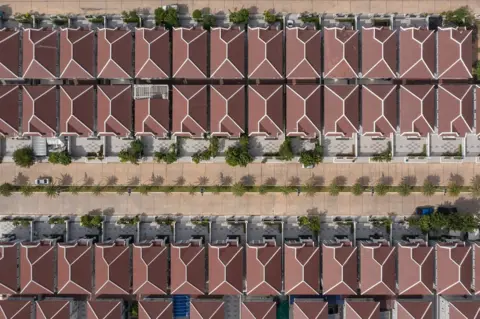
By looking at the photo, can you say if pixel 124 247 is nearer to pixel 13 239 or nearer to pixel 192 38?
pixel 13 239

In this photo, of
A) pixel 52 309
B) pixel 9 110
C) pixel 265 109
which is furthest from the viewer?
pixel 52 309

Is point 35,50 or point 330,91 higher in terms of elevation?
point 35,50

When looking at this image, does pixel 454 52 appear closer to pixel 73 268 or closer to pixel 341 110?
pixel 341 110

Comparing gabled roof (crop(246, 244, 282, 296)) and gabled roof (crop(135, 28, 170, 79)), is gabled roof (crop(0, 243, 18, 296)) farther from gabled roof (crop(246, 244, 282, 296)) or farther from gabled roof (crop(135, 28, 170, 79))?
gabled roof (crop(246, 244, 282, 296))

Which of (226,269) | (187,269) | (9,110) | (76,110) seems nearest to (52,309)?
(187,269)

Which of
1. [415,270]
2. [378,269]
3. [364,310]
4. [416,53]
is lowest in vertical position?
[364,310]

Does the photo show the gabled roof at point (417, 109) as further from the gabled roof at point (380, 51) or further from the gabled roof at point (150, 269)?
the gabled roof at point (150, 269)

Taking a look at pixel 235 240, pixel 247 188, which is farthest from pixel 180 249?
pixel 247 188

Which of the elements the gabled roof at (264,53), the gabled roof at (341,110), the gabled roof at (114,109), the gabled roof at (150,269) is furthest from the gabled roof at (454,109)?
the gabled roof at (114,109)
